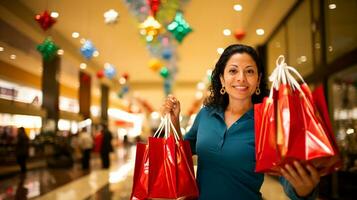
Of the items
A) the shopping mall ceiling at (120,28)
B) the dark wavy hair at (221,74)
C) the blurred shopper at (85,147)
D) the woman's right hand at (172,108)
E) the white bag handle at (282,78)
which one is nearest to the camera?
the white bag handle at (282,78)

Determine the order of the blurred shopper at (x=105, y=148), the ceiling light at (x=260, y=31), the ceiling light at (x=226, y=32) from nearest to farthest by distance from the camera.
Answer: the ceiling light at (x=260, y=31)
the ceiling light at (x=226, y=32)
the blurred shopper at (x=105, y=148)

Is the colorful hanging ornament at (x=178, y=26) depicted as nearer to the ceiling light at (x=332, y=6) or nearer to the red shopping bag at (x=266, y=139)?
the ceiling light at (x=332, y=6)

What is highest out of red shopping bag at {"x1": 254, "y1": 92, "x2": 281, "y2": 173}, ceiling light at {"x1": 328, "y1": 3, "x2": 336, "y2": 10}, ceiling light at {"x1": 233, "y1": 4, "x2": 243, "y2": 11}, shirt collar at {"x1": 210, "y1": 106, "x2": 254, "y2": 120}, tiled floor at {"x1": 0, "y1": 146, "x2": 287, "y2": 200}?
ceiling light at {"x1": 233, "y1": 4, "x2": 243, "y2": 11}

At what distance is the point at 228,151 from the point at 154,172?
1.08 ft

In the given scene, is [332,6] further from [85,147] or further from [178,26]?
[85,147]

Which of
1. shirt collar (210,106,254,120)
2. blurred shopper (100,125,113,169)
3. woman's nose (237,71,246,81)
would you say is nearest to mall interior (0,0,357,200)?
blurred shopper (100,125,113,169)

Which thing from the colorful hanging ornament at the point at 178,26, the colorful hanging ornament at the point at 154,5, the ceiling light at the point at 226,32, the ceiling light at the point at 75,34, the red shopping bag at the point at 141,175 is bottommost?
the red shopping bag at the point at 141,175

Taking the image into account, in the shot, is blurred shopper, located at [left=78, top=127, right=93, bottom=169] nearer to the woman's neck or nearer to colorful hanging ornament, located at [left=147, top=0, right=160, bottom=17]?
colorful hanging ornament, located at [left=147, top=0, right=160, bottom=17]

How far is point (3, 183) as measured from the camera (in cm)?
807

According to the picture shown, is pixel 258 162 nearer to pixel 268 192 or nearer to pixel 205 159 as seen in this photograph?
pixel 205 159

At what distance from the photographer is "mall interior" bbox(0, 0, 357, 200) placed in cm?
591

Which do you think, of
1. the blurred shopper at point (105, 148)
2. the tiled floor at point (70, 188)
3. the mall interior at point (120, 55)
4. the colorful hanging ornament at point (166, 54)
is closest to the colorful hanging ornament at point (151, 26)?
the mall interior at point (120, 55)

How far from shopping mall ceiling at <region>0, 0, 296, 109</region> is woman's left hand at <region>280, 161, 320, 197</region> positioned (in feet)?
18.9

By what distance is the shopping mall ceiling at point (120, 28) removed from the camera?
818cm
